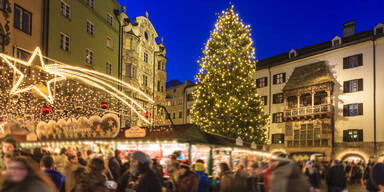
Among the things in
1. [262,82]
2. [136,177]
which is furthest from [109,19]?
[136,177]

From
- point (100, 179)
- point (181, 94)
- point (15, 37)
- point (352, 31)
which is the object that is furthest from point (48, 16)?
point (181, 94)

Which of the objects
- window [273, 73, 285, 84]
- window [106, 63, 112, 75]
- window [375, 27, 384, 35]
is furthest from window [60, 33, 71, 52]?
window [375, 27, 384, 35]

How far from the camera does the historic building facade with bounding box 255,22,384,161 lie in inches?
1226

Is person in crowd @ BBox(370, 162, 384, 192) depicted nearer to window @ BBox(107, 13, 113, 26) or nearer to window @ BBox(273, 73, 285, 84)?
window @ BBox(107, 13, 113, 26)

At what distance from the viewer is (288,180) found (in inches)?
173

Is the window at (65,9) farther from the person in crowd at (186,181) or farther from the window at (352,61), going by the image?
the window at (352,61)

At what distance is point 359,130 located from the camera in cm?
3175

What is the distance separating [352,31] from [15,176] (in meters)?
38.8

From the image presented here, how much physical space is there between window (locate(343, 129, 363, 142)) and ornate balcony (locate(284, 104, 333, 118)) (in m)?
2.64

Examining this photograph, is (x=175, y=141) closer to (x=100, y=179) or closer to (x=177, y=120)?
(x=100, y=179)

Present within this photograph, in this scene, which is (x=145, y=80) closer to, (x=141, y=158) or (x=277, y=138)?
(x=277, y=138)

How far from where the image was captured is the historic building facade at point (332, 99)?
31141 millimetres

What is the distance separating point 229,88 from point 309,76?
558 inches

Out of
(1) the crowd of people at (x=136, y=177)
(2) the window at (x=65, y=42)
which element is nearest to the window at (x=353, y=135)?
(1) the crowd of people at (x=136, y=177)
